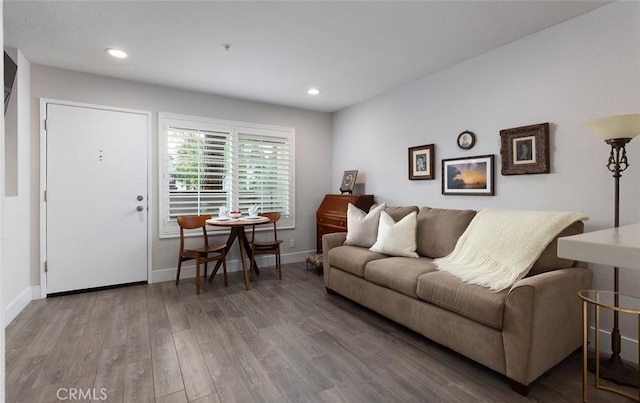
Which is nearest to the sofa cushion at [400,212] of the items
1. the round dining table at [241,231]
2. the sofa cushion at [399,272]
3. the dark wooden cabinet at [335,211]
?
the sofa cushion at [399,272]

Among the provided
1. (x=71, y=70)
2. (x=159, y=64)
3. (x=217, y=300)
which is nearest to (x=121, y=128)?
(x=71, y=70)

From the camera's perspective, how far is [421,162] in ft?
11.9

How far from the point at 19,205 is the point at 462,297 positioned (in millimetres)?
3972

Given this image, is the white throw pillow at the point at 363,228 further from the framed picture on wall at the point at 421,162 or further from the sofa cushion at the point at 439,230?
the framed picture on wall at the point at 421,162

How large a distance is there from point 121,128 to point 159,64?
97cm

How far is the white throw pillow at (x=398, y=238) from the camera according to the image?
3.01 meters

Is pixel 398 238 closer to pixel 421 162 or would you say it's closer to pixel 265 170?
pixel 421 162

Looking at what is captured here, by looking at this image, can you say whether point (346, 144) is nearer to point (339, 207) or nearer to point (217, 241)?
point (339, 207)

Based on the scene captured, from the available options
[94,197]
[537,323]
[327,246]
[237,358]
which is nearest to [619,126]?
[537,323]

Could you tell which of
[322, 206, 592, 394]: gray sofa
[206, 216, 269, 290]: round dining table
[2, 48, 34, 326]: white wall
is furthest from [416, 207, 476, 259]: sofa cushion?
[2, 48, 34, 326]: white wall

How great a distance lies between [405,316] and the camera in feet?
8.05

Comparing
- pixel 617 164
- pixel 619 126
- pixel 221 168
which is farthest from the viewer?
pixel 221 168

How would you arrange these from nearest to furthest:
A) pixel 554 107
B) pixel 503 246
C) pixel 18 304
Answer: pixel 503 246 → pixel 554 107 → pixel 18 304

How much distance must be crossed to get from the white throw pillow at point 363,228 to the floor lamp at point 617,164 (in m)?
1.91
